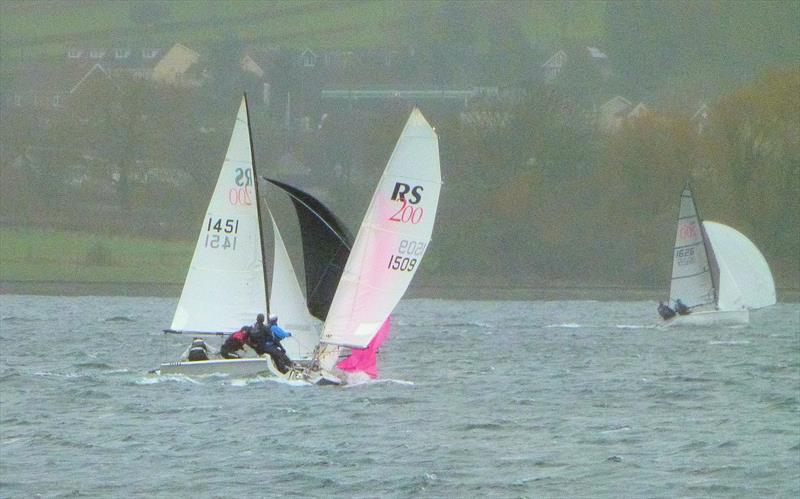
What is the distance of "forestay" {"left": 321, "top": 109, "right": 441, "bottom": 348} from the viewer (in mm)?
18922

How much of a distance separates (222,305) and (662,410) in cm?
564

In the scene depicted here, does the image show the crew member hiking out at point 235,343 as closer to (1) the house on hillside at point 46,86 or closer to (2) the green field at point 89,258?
(2) the green field at point 89,258

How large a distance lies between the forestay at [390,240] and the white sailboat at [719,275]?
15659mm

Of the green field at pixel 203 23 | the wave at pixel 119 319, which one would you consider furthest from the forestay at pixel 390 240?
the green field at pixel 203 23

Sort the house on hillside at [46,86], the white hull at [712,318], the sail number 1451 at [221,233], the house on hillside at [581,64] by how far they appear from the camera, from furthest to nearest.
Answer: the house on hillside at [581,64], the house on hillside at [46,86], the white hull at [712,318], the sail number 1451 at [221,233]

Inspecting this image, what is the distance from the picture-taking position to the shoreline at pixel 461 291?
46.1 metres

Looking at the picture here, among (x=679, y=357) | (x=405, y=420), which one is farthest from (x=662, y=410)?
(x=679, y=357)

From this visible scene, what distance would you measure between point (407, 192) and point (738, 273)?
17.2m

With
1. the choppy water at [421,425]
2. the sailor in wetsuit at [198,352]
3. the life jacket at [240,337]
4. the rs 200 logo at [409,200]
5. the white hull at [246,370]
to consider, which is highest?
the rs 200 logo at [409,200]

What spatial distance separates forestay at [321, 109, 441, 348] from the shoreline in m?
28.1

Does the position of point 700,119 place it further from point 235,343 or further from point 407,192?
point 235,343

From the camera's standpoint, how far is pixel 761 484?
43.1ft

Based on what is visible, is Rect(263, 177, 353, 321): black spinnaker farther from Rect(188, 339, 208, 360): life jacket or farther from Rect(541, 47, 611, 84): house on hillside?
Rect(541, 47, 611, 84): house on hillside

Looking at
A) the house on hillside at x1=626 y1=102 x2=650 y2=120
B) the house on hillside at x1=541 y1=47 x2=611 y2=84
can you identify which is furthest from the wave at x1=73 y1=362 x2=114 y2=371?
the house on hillside at x1=541 y1=47 x2=611 y2=84
